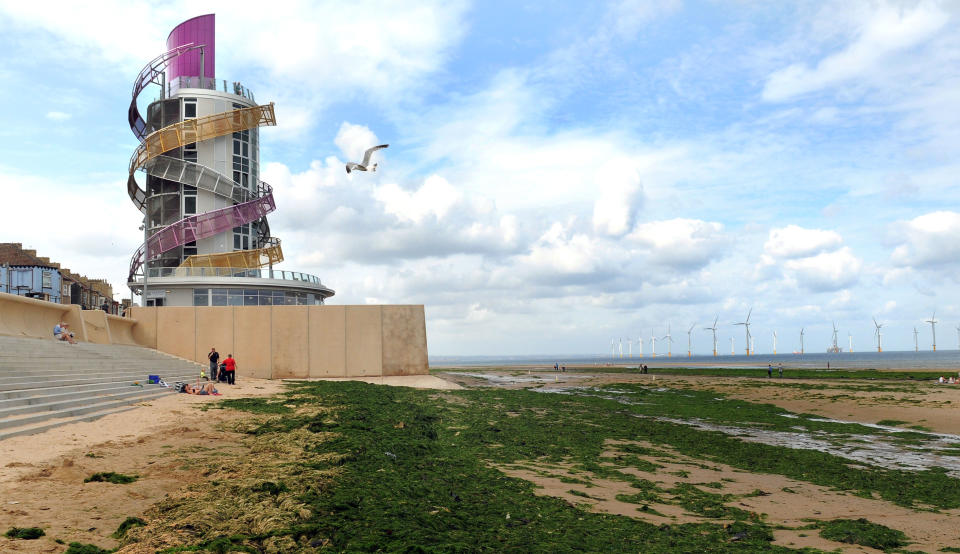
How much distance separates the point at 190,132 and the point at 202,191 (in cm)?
458

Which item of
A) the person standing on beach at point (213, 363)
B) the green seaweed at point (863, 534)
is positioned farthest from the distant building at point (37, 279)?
the green seaweed at point (863, 534)

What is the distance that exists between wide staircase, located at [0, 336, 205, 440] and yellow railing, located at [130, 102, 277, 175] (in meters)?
23.4

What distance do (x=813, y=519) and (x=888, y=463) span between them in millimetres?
7658

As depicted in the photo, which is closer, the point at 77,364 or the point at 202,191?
the point at 77,364

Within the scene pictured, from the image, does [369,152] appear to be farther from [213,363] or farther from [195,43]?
[195,43]

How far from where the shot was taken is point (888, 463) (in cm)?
1592

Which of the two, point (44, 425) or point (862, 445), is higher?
point (44, 425)

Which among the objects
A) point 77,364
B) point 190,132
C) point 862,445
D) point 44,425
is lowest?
point 862,445

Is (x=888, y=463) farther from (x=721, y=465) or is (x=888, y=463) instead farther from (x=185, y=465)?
(x=185, y=465)

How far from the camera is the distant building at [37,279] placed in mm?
62562

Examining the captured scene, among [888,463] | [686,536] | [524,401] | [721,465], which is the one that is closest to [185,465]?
[686,536]

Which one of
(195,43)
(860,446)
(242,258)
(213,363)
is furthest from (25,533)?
(195,43)

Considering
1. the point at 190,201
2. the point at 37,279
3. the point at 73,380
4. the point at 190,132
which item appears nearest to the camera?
the point at 73,380

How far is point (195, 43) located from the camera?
51.7 metres
